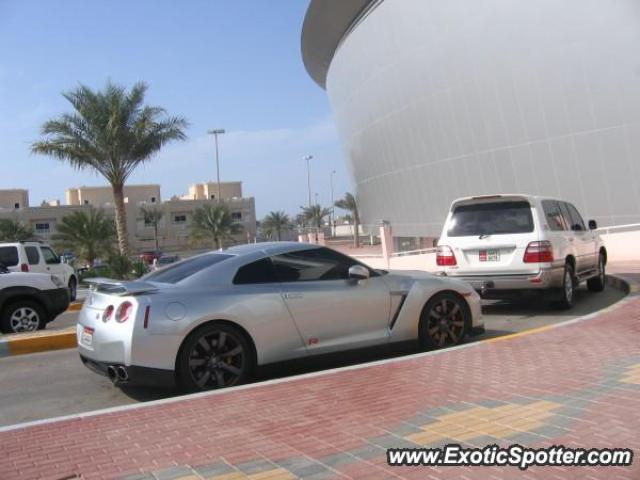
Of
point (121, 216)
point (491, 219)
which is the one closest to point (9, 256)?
point (121, 216)

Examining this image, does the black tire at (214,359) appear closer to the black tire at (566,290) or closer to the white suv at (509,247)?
the white suv at (509,247)

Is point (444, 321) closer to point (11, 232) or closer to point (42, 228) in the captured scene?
point (11, 232)

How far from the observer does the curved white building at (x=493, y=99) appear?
22688 millimetres

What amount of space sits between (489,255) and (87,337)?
6175 mm

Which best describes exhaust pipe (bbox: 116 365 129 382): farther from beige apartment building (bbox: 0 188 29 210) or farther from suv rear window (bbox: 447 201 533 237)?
beige apartment building (bbox: 0 188 29 210)

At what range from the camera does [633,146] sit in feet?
73.8

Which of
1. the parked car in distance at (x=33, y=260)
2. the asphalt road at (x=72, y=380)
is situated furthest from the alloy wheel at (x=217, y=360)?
the parked car in distance at (x=33, y=260)

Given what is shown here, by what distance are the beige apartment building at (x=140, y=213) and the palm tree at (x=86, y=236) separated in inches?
1522

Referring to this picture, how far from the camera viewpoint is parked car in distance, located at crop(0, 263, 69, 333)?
10867mm

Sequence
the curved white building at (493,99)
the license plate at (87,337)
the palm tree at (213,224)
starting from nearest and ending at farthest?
1. the license plate at (87,337)
2. the curved white building at (493,99)
3. the palm tree at (213,224)

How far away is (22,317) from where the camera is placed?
11.0m

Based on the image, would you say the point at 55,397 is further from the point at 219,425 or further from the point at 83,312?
the point at 219,425

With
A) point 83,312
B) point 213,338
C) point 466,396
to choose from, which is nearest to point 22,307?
point 83,312

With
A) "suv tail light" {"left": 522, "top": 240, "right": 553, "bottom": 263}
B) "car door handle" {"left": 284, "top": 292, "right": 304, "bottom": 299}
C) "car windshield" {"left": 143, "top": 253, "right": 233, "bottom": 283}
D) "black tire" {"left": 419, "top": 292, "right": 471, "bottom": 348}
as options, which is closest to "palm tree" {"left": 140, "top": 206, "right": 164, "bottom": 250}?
"suv tail light" {"left": 522, "top": 240, "right": 553, "bottom": 263}
